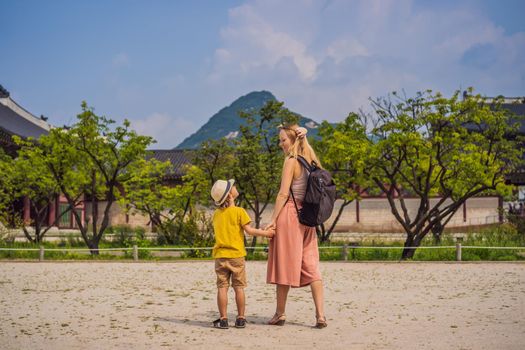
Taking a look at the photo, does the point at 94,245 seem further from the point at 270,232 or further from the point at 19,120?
the point at 19,120

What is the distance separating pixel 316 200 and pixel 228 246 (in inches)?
37.7

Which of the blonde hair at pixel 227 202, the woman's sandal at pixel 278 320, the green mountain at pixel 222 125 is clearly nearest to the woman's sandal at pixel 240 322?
the woman's sandal at pixel 278 320

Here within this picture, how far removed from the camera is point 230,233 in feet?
20.3

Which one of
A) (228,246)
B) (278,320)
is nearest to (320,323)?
(278,320)

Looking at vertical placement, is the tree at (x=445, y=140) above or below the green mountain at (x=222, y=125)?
below

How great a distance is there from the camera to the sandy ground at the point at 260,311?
570 cm

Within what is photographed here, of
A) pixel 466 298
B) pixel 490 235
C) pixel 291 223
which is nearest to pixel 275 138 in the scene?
pixel 490 235

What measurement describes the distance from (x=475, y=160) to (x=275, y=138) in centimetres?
609

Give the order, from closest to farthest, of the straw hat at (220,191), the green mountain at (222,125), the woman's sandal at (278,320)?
1. the straw hat at (220,191)
2. the woman's sandal at (278,320)
3. the green mountain at (222,125)

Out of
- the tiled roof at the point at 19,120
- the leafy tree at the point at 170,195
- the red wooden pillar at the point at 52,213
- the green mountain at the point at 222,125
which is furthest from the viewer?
the green mountain at the point at 222,125

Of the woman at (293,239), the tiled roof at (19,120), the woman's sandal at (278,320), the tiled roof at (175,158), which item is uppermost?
the tiled roof at (19,120)

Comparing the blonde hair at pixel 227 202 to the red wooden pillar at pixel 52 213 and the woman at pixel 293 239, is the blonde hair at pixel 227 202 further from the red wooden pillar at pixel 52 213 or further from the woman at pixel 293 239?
the red wooden pillar at pixel 52 213

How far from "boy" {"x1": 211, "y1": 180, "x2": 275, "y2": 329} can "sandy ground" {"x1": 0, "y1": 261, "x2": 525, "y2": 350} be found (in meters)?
0.35

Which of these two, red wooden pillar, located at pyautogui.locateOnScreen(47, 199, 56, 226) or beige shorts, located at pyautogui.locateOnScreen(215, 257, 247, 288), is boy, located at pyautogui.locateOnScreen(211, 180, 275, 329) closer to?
beige shorts, located at pyautogui.locateOnScreen(215, 257, 247, 288)
